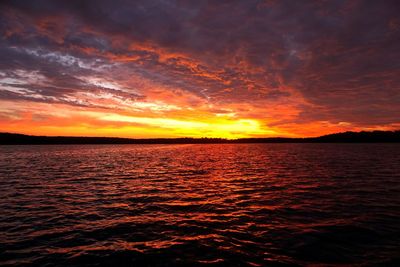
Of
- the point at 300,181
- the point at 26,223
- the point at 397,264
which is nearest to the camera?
the point at 397,264

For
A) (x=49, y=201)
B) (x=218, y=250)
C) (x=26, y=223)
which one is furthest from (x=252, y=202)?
(x=49, y=201)

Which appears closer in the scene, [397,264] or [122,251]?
[397,264]

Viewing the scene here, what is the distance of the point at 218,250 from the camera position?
39.1ft

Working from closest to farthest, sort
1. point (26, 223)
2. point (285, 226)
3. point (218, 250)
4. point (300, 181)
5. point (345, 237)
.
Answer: point (218, 250), point (345, 237), point (285, 226), point (26, 223), point (300, 181)

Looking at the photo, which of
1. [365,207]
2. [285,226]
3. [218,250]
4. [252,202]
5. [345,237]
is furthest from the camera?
[252,202]

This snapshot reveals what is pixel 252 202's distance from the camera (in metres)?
21.5

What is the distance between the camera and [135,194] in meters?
25.2

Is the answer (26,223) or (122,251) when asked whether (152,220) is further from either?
(26,223)

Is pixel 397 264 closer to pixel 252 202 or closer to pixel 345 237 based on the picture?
pixel 345 237

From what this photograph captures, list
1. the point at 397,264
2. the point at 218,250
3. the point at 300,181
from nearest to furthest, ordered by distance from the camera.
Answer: the point at 397,264
the point at 218,250
the point at 300,181

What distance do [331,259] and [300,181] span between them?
22.8 metres

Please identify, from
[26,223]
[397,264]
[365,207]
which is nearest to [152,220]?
[26,223]

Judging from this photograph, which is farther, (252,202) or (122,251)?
(252,202)

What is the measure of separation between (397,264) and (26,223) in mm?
20691
